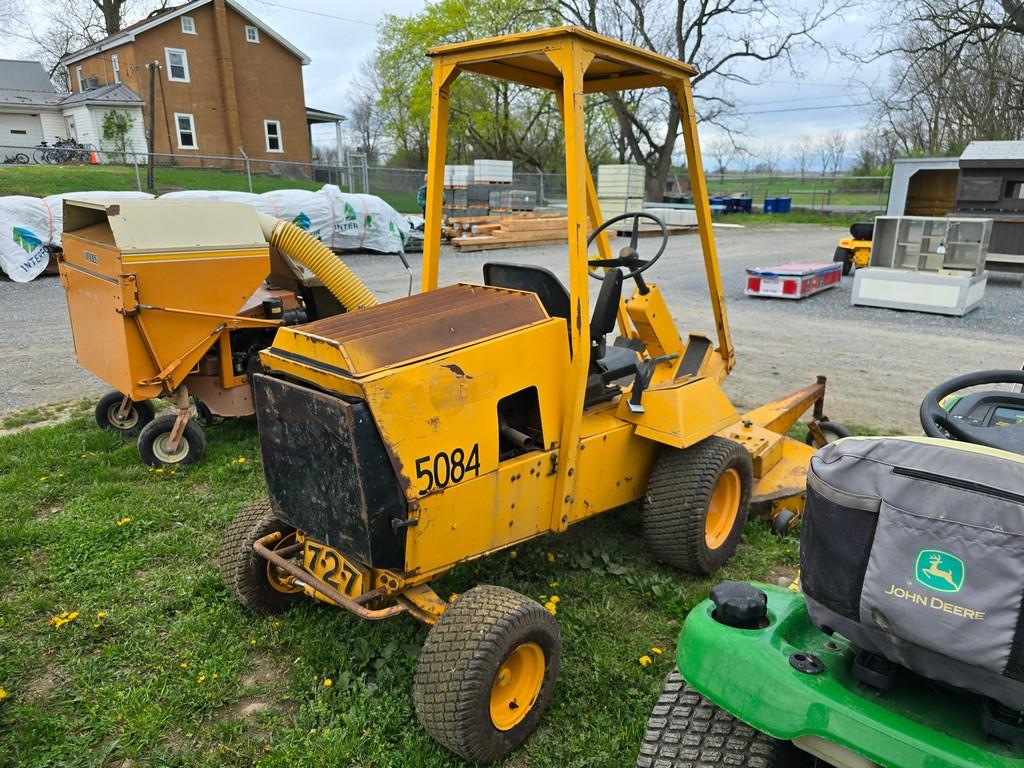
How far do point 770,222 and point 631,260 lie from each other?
96.3ft

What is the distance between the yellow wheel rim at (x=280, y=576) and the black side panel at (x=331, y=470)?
0.41m

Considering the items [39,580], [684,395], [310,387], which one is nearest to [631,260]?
[684,395]

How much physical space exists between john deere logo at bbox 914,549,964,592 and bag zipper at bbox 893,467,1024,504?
5.4 inches

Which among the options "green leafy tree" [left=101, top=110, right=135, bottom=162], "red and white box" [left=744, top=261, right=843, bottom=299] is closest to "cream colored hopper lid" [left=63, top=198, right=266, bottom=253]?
"red and white box" [left=744, top=261, right=843, bottom=299]

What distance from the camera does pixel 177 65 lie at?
95.8 ft

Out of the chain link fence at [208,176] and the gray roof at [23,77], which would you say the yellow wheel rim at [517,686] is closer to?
the chain link fence at [208,176]

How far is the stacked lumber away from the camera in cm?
1850

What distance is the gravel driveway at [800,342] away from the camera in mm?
6867

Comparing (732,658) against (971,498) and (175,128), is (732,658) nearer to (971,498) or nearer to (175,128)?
(971,498)

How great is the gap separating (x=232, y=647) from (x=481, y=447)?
1.45 metres

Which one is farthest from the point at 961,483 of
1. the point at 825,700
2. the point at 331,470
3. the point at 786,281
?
the point at 786,281

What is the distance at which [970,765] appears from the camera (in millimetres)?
1477

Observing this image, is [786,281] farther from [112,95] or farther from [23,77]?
[23,77]

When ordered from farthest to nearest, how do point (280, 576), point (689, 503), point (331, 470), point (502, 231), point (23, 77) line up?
point (23, 77) < point (502, 231) < point (689, 503) < point (280, 576) < point (331, 470)
